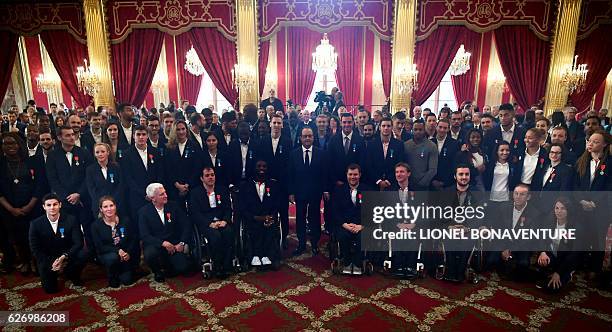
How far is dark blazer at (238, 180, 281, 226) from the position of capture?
3.98m

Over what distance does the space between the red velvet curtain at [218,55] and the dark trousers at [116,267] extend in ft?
20.7

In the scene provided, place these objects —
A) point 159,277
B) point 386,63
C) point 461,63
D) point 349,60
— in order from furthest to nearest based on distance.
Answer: point 349,60 → point 461,63 → point 386,63 → point 159,277

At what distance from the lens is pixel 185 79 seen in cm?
1155

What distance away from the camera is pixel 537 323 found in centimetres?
294

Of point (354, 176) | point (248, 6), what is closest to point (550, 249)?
point (354, 176)

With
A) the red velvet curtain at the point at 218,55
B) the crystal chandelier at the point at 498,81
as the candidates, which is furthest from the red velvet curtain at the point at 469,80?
the red velvet curtain at the point at 218,55

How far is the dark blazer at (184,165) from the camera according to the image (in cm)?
404

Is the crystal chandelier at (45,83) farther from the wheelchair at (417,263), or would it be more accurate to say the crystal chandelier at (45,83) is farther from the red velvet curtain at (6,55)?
the wheelchair at (417,263)

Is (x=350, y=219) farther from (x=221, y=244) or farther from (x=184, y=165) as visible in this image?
(x=184, y=165)

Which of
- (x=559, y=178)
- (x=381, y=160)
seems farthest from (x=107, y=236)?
(x=559, y=178)

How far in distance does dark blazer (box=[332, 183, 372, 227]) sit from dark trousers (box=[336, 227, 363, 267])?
0.38ft

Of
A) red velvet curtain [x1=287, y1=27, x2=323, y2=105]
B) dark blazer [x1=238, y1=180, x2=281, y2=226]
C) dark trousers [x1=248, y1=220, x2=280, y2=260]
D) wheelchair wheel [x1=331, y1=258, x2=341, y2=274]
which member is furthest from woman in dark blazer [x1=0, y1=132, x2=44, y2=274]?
red velvet curtain [x1=287, y1=27, x2=323, y2=105]

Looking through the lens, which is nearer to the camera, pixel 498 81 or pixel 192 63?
pixel 498 81

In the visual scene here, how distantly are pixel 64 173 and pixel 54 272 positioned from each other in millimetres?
1045
